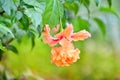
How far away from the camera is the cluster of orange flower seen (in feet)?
3.16

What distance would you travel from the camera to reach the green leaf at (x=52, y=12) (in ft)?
2.91

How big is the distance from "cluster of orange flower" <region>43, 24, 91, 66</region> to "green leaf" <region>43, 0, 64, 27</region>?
0.29 feet

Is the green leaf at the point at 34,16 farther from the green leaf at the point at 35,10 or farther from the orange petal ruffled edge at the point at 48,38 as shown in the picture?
the orange petal ruffled edge at the point at 48,38

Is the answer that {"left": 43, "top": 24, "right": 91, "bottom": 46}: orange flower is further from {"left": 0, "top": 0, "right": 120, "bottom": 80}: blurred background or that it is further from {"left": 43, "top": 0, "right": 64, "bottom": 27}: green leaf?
{"left": 0, "top": 0, "right": 120, "bottom": 80}: blurred background

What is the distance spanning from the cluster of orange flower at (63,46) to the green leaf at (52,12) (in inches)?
3.5

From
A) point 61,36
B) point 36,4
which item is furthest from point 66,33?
point 36,4

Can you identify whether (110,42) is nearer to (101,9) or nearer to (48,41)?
(101,9)

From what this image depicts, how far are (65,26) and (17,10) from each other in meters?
0.16

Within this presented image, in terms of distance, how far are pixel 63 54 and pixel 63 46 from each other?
0.02m

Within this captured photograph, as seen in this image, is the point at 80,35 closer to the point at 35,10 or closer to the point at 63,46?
the point at 63,46

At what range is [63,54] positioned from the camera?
0.97m

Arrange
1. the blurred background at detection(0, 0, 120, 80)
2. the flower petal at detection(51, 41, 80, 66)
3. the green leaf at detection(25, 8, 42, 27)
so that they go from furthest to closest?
the blurred background at detection(0, 0, 120, 80)
the flower petal at detection(51, 41, 80, 66)
the green leaf at detection(25, 8, 42, 27)

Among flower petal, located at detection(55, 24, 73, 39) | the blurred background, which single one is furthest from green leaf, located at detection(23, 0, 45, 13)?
the blurred background

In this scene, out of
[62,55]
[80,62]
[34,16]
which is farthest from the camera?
[80,62]
